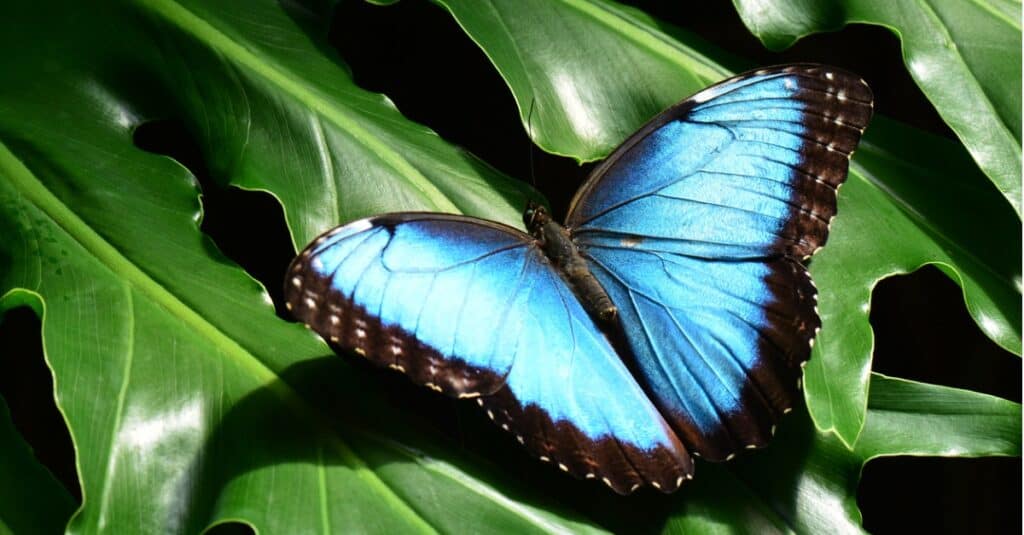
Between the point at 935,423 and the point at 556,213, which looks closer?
the point at 935,423

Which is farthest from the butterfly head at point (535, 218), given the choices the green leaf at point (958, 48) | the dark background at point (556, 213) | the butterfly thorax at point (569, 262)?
the green leaf at point (958, 48)

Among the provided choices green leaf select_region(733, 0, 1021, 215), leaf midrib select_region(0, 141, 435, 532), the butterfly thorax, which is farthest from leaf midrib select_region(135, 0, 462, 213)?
green leaf select_region(733, 0, 1021, 215)

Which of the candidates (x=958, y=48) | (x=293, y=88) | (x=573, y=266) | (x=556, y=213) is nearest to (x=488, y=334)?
(x=573, y=266)

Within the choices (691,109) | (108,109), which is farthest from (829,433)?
(108,109)

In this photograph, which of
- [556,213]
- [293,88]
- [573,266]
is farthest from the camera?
[556,213]

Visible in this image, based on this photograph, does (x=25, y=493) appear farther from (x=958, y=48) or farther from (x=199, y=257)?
(x=958, y=48)

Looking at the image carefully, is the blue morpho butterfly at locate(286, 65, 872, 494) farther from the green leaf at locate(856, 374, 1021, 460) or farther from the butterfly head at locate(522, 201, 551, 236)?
the green leaf at locate(856, 374, 1021, 460)
